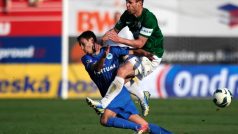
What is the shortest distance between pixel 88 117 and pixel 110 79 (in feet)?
20.9

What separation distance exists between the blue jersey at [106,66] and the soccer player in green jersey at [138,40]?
0.40 feet

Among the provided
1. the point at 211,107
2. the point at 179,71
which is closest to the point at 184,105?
the point at 211,107

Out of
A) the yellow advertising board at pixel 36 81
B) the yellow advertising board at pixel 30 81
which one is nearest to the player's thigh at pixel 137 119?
the yellow advertising board at pixel 36 81

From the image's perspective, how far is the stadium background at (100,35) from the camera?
25703 millimetres

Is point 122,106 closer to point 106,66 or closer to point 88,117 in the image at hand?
point 106,66

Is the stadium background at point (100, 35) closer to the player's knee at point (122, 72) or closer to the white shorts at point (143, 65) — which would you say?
the white shorts at point (143, 65)

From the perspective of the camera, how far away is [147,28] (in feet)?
40.7

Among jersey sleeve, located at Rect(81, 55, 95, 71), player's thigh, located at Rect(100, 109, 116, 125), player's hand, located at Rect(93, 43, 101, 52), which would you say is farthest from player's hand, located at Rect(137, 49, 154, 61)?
player's thigh, located at Rect(100, 109, 116, 125)

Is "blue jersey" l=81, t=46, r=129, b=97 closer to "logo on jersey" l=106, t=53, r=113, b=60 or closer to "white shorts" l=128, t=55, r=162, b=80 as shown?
"logo on jersey" l=106, t=53, r=113, b=60

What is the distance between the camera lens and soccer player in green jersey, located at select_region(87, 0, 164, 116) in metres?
11.6

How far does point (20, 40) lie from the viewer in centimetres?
2689

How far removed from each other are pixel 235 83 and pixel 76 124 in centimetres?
1042

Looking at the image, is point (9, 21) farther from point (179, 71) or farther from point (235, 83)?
point (235, 83)

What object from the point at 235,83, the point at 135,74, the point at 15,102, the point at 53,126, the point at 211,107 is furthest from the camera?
the point at 235,83
